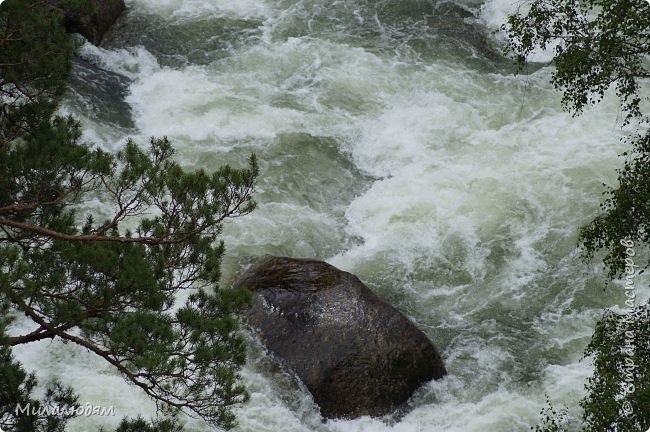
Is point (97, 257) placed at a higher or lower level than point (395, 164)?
lower

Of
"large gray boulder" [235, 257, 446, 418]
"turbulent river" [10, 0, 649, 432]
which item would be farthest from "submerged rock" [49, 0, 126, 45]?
"large gray boulder" [235, 257, 446, 418]

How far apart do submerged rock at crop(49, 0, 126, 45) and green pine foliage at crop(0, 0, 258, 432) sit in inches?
340

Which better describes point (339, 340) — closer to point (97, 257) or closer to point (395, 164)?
point (97, 257)

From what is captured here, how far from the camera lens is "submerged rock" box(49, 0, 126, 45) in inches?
605

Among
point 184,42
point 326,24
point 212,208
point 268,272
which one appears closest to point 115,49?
point 184,42

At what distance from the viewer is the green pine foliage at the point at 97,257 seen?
235 inches

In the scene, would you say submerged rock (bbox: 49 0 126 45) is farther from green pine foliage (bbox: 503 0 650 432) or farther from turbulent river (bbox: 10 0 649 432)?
green pine foliage (bbox: 503 0 650 432)

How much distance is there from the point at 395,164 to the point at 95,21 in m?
6.88

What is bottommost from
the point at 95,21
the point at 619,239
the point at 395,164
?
the point at 619,239

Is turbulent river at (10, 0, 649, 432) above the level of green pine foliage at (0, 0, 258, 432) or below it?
above

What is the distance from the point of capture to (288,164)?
1311cm

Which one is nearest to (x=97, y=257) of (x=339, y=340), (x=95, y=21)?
(x=339, y=340)

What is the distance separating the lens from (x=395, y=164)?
43.5 feet

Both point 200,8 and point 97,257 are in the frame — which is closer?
point 97,257
